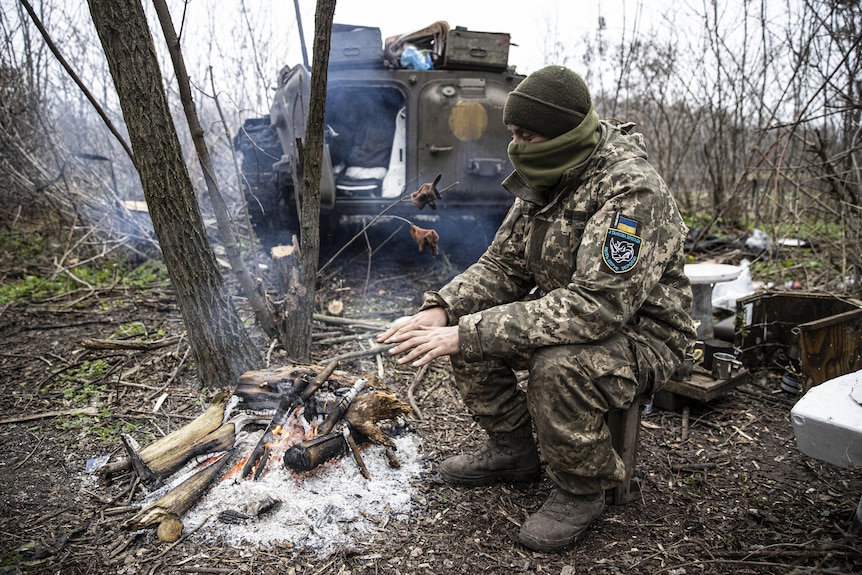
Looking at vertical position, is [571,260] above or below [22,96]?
below

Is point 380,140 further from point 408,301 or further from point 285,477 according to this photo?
point 285,477

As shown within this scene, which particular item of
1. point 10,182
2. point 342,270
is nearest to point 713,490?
point 342,270

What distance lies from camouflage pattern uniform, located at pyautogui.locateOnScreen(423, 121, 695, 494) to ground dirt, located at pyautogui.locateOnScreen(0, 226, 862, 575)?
0.36 meters

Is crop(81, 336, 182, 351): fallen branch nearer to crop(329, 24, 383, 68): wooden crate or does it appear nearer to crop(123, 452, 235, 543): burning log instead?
crop(123, 452, 235, 543): burning log

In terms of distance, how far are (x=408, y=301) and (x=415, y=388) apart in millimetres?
1788

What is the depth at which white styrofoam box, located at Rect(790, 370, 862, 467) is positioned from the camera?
1920 mm

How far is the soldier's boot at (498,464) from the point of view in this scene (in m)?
2.55

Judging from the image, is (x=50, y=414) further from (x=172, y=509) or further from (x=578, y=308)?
(x=578, y=308)

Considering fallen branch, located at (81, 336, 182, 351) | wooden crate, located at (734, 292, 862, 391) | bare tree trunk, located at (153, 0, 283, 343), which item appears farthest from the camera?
wooden crate, located at (734, 292, 862, 391)

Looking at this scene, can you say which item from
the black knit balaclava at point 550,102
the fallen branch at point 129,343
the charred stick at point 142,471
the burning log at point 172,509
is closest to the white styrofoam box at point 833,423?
the black knit balaclava at point 550,102

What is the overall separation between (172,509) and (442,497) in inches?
43.4

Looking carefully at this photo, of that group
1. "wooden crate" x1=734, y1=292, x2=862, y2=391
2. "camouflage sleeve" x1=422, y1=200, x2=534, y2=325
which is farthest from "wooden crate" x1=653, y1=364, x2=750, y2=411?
"camouflage sleeve" x1=422, y1=200, x2=534, y2=325

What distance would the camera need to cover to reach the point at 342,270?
20.5 feet

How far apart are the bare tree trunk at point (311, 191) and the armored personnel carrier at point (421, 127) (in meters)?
2.14
